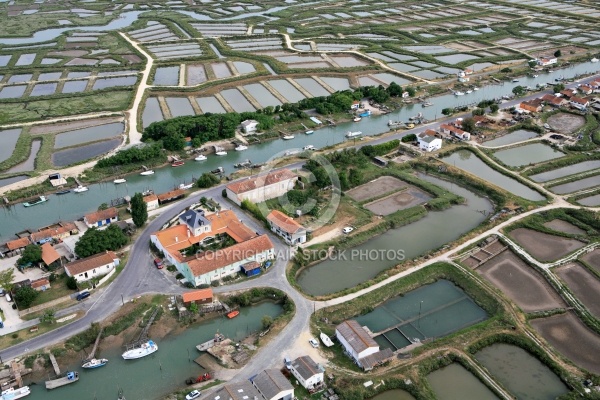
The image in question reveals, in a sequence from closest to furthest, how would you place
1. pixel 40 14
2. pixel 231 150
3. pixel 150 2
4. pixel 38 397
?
pixel 38 397
pixel 231 150
pixel 40 14
pixel 150 2

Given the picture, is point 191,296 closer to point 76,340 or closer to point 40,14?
point 76,340

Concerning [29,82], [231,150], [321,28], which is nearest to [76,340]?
[231,150]

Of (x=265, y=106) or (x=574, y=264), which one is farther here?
(x=265, y=106)

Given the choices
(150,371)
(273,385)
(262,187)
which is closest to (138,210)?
(262,187)

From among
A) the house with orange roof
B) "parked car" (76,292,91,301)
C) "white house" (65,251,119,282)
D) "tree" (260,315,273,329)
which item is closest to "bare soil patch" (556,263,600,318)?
the house with orange roof

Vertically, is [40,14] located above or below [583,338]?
above

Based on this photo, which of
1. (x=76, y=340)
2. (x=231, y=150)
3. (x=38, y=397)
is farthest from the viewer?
(x=231, y=150)

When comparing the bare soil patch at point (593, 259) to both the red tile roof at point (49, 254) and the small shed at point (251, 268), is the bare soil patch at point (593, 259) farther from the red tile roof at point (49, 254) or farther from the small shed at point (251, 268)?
the red tile roof at point (49, 254)
